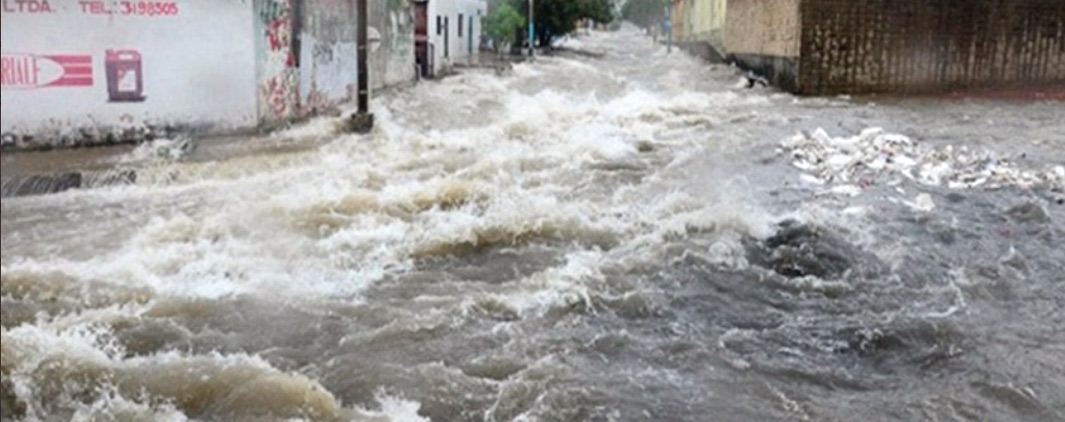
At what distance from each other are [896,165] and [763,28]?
1368cm

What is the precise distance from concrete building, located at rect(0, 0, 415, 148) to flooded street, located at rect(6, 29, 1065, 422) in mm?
1854

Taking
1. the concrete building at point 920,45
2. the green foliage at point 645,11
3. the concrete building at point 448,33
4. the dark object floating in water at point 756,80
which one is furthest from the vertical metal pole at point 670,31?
the concrete building at point 920,45

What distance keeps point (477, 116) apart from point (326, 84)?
2702 mm

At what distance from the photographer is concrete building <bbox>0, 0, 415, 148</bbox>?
1163 cm

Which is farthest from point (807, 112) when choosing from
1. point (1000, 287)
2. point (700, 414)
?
point (700, 414)

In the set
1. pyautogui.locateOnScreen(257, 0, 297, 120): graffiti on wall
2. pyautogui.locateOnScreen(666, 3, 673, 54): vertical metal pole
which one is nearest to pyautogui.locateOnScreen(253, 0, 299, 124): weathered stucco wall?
pyautogui.locateOnScreen(257, 0, 297, 120): graffiti on wall

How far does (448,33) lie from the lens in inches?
1233

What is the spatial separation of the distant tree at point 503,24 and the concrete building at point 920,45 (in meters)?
18.4

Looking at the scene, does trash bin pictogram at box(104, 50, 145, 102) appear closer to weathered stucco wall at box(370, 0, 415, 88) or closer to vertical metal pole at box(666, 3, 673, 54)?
weathered stucco wall at box(370, 0, 415, 88)

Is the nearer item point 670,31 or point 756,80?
point 756,80

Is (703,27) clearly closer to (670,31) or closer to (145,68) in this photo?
(670,31)

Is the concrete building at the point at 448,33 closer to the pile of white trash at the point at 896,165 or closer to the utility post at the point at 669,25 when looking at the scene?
the pile of white trash at the point at 896,165

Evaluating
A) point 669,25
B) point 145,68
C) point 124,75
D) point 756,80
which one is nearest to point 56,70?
point 124,75

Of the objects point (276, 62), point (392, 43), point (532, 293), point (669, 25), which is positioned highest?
point (669, 25)
